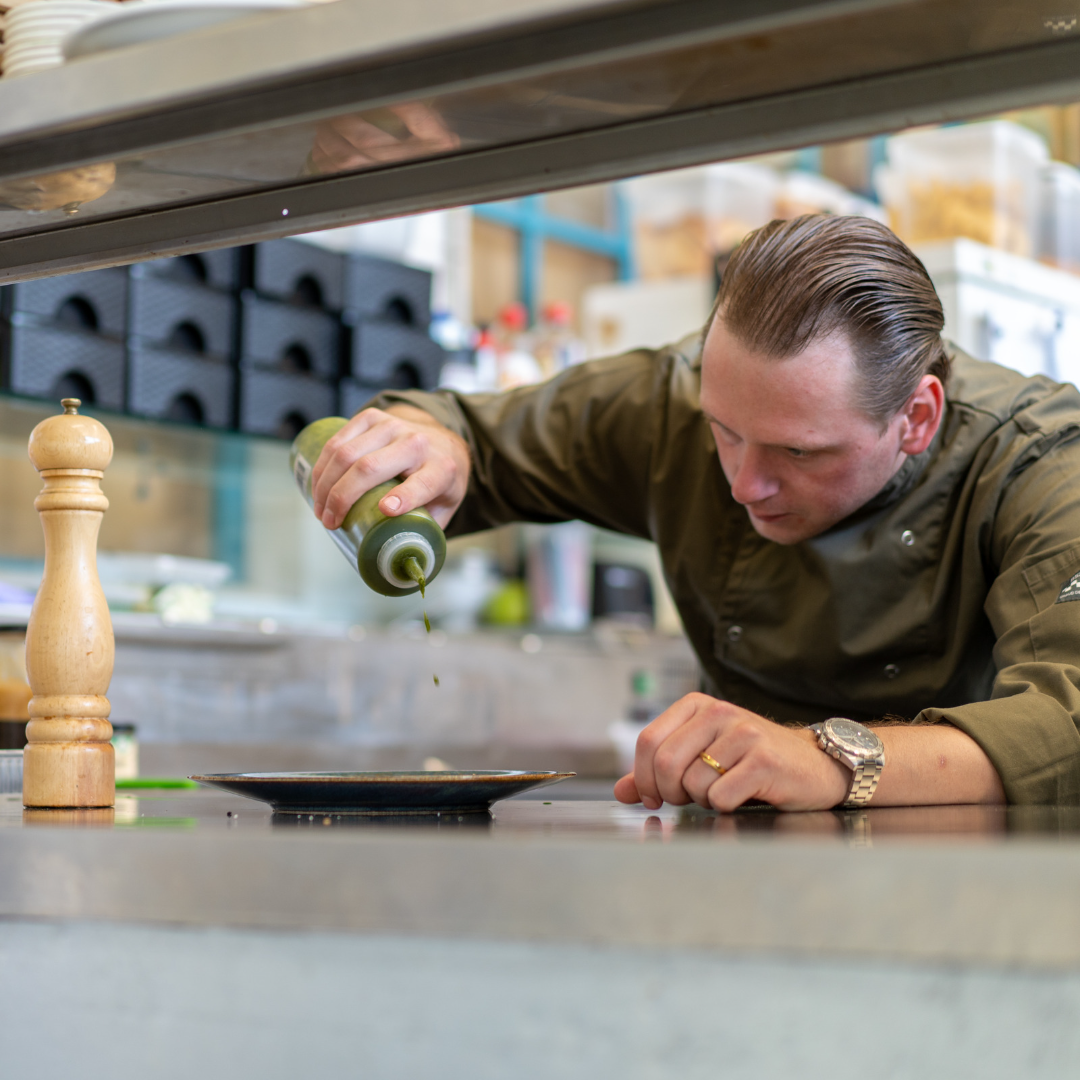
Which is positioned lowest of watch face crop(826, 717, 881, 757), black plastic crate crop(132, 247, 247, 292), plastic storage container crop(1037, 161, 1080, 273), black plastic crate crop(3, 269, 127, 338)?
watch face crop(826, 717, 881, 757)

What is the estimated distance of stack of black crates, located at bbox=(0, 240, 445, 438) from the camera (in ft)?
8.64

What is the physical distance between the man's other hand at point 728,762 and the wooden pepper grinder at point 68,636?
0.39 meters

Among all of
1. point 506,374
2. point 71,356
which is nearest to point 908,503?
point 71,356

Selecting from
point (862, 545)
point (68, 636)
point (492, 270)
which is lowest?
point (68, 636)

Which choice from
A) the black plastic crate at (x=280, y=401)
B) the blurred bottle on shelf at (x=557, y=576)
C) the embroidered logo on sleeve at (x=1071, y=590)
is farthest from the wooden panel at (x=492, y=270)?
the embroidered logo on sleeve at (x=1071, y=590)

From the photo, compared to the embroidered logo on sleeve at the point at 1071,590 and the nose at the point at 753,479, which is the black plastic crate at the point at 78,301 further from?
the embroidered logo on sleeve at the point at 1071,590

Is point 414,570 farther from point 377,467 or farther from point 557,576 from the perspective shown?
point 557,576

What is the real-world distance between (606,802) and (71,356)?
1880mm

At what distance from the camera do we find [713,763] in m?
0.94

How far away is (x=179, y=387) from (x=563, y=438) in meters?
1.30

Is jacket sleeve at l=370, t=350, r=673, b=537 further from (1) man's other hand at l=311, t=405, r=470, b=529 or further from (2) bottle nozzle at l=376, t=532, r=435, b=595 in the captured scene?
(2) bottle nozzle at l=376, t=532, r=435, b=595

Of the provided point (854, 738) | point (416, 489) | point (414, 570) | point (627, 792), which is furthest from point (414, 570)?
point (854, 738)

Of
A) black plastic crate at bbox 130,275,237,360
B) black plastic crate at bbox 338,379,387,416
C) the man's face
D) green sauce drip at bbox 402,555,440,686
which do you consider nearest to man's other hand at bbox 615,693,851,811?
green sauce drip at bbox 402,555,440,686

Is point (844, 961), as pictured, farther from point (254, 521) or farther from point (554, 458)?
point (254, 521)
